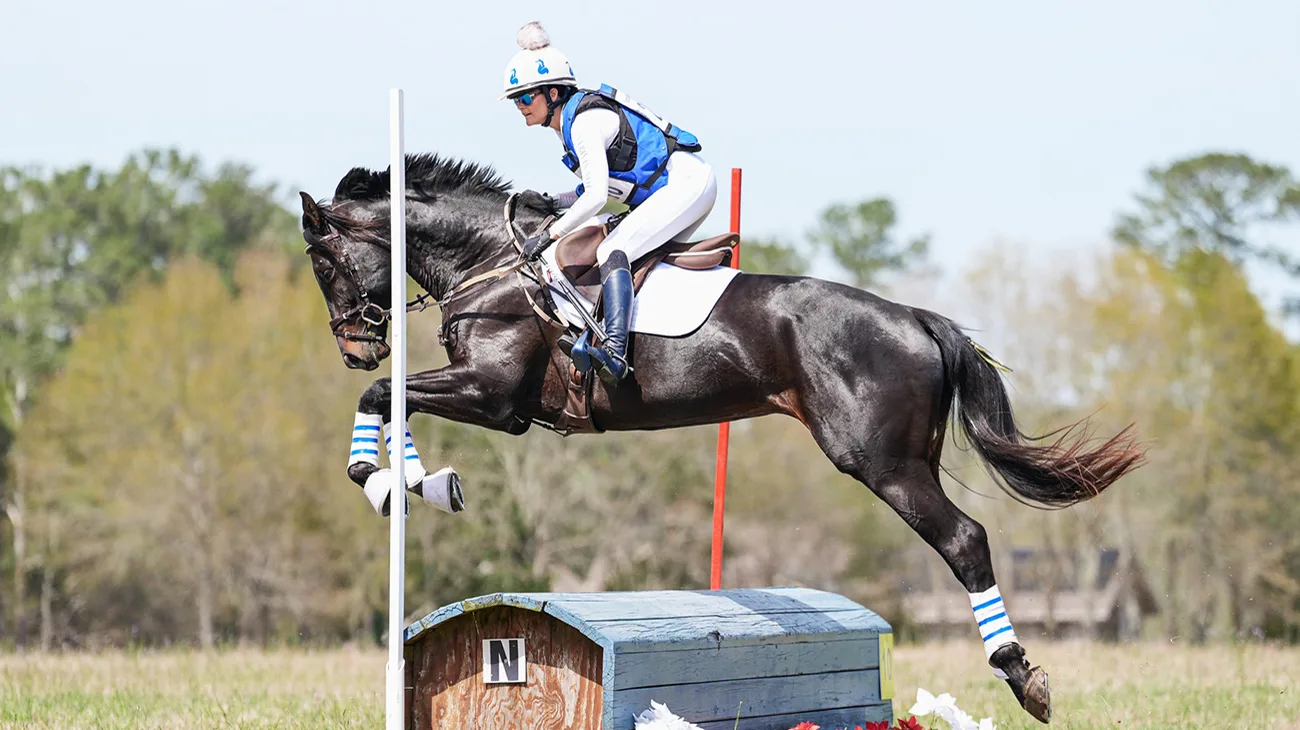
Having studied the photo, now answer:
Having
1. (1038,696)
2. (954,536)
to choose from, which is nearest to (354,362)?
(954,536)

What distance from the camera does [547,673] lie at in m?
4.95

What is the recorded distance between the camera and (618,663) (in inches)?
182

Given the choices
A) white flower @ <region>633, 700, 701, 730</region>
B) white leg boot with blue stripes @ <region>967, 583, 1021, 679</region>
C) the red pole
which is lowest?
white flower @ <region>633, 700, 701, 730</region>

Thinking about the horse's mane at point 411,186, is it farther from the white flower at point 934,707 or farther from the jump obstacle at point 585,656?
the white flower at point 934,707

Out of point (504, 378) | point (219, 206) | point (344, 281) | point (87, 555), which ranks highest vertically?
point (219, 206)

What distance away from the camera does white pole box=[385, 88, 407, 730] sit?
4.70 metres

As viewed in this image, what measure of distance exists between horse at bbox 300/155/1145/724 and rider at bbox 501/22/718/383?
0.19m

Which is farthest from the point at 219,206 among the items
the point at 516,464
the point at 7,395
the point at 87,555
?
the point at 516,464

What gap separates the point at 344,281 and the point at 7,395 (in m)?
35.7

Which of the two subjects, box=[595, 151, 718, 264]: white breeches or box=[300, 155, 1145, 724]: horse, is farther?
box=[595, 151, 718, 264]: white breeches

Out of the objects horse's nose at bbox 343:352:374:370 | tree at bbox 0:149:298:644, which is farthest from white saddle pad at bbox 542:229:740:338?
tree at bbox 0:149:298:644

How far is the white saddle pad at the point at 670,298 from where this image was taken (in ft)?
17.7

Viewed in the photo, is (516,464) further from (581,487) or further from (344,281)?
(344,281)

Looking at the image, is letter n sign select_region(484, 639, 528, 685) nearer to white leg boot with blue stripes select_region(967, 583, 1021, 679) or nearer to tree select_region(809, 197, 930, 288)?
white leg boot with blue stripes select_region(967, 583, 1021, 679)
